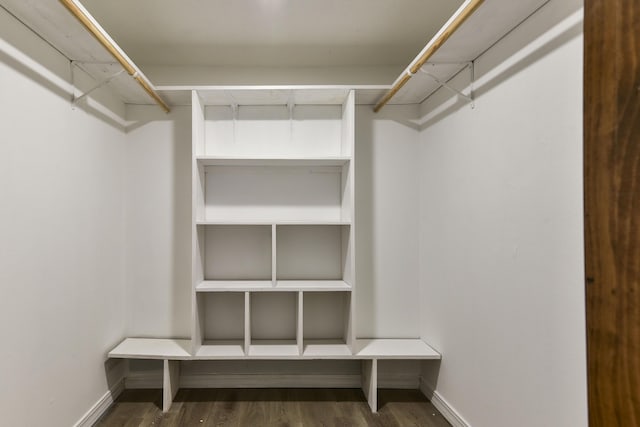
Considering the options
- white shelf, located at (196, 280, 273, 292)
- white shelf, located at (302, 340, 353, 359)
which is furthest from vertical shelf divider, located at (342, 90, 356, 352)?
white shelf, located at (196, 280, 273, 292)

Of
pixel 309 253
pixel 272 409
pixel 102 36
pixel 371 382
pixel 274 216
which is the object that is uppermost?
pixel 102 36

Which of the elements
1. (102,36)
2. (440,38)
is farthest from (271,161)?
(440,38)

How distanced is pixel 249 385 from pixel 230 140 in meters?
1.84

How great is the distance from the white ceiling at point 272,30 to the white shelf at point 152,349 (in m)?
2.04

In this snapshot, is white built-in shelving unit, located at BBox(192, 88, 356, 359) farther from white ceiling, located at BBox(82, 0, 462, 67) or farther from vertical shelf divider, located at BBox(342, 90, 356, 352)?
white ceiling, located at BBox(82, 0, 462, 67)

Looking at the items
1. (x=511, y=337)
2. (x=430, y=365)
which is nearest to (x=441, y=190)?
(x=511, y=337)

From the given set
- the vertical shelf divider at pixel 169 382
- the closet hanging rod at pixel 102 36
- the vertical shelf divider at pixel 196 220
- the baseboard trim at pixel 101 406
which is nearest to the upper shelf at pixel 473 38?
the vertical shelf divider at pixel 196 220

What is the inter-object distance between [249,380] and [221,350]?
1.36ft

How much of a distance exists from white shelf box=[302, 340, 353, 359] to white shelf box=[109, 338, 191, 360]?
0.79 meters

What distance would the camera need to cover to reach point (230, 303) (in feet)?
8.32

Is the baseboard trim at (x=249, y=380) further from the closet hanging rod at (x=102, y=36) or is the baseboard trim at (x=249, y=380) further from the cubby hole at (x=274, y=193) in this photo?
the closet hanging rod at (x=102, y=36)

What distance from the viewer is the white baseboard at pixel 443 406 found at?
198cm

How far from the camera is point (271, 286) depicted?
2.30 m

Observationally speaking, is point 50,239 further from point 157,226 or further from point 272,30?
point 272,30
